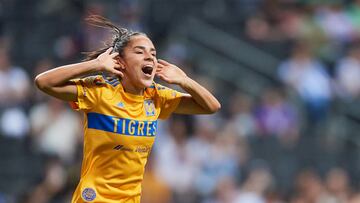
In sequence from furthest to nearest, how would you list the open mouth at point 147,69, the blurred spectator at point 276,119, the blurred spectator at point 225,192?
the blurred spectator at point 276,119, the blurred spectator at point 225,192, the open mouth at point 147,69

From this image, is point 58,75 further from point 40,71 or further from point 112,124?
point 40,71

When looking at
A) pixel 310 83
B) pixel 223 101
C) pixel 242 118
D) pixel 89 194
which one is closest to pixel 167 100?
pixel 89 194

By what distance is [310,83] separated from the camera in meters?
13.5

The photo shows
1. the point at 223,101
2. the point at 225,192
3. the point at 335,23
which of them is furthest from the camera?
the point at 335,23

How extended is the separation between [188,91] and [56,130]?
5337 mm

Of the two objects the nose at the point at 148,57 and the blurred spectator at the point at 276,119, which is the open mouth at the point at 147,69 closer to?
the nose at the point at 148,57

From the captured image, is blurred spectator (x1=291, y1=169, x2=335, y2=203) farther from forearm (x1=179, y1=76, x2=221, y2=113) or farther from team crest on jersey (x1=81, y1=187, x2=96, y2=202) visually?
team crest on jersey (x1=81, y1=187, x2=96, y2=202)

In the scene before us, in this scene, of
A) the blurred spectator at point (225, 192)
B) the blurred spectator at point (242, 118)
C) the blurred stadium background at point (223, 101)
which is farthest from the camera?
the blurred spectator at point (242, 118)

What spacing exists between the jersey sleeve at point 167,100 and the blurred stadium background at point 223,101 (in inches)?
150

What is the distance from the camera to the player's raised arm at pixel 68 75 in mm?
6164

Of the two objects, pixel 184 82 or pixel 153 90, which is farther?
pixel 153 90

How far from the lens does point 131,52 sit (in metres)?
6.54

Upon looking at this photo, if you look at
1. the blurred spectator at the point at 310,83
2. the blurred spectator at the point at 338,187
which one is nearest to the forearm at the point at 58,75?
the blurred spectator at the point at 338,187

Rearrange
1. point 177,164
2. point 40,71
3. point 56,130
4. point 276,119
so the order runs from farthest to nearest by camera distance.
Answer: point 276,119
point 40,71
point 56,130
point 177,164
